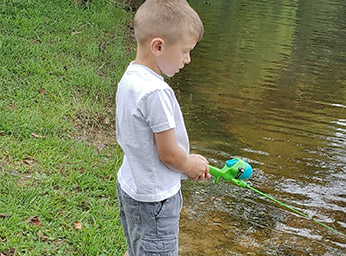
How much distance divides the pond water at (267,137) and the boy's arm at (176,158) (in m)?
1.51

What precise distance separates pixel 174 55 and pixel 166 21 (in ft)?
0.48

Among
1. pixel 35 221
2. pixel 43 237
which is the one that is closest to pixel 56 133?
pixel 35 221

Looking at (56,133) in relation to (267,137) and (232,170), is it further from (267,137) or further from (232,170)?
(267,137)

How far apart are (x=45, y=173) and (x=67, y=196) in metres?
0.33

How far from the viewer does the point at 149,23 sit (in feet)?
6.49

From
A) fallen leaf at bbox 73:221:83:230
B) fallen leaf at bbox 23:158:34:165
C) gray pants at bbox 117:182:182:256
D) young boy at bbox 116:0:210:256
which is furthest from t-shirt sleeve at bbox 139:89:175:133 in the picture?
fallen leaf at bbox 23:158:34:165

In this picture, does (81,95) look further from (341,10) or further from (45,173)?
(341,10)

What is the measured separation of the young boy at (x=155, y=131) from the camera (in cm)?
197

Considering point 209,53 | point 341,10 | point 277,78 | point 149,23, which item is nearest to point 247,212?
point 149,23

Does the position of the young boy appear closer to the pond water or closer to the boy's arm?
the boy's arm

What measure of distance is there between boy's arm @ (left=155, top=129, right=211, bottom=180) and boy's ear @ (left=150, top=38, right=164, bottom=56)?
313mm

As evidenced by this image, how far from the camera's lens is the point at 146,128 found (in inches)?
80.2

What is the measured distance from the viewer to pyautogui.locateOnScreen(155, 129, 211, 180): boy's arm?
2002mm

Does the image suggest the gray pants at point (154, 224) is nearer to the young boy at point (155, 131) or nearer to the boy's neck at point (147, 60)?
the young boy at point (155, 131)
